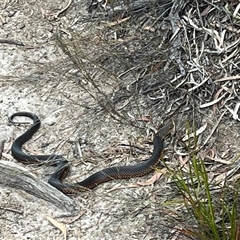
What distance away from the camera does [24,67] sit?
6637mm

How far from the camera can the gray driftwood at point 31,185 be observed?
4.80m

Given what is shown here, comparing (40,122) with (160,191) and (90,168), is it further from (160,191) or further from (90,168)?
(160,191)

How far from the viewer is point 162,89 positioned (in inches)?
226

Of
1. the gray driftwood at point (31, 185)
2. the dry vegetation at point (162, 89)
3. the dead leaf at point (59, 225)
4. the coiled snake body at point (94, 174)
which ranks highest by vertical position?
the dry vegetation at point (162, 89)

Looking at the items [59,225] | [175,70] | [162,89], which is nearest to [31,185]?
[59,225]

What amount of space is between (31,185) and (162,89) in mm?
1493

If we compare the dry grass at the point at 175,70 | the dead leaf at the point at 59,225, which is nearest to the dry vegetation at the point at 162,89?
the dry grass at the point at 175,70

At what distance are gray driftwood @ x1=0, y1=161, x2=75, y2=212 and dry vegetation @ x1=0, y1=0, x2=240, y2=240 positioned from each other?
281 millimetres

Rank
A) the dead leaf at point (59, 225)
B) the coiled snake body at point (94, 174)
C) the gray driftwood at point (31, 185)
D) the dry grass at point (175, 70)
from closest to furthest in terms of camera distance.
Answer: the dead leaf at point (59, 225) → the gray driftwood at point (31, 185) → the coiled snake body at point (94, 174) → the dry grass at point (175, 70)

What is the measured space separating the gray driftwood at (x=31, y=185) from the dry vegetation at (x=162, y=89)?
281 mm

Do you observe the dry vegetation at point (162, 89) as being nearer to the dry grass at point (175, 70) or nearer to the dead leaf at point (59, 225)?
the dry grass at point (175, 70)

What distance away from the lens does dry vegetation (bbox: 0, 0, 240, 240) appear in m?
4.86

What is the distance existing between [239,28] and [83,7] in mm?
2067

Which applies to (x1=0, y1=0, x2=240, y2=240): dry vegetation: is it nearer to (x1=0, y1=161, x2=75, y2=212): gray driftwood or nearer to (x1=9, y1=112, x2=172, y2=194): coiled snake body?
(x1=9, y1=112, x2=172, y2=194): coiled snake body
